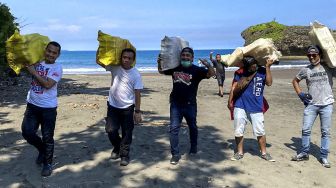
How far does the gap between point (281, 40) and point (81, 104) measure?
5352cm

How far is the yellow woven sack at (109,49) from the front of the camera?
623cm

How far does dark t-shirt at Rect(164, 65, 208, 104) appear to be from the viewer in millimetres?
6523

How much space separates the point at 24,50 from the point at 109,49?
118 centimetres

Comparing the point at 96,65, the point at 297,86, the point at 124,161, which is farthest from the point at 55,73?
the point at 96,65

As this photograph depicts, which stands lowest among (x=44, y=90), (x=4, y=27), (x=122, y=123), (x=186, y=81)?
(x=122, y=123)

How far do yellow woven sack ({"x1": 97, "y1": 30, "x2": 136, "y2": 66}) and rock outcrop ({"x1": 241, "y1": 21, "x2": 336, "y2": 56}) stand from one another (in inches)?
2154

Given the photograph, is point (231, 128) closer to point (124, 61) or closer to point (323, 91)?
point (323, 91)

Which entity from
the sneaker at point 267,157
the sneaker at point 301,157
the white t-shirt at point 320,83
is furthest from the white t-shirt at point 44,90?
the sneaker at point 301,157

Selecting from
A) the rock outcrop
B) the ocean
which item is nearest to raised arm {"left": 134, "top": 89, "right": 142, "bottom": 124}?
the ocean

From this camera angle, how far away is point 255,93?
6758 mm

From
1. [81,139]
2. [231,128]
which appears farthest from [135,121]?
[231,128]

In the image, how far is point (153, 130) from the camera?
353 inches

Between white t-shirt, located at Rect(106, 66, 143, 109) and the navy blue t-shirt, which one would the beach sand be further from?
white t-shirt, located at Rect(106, 66, 143, 109)

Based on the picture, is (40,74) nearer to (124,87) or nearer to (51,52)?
(51,52)
